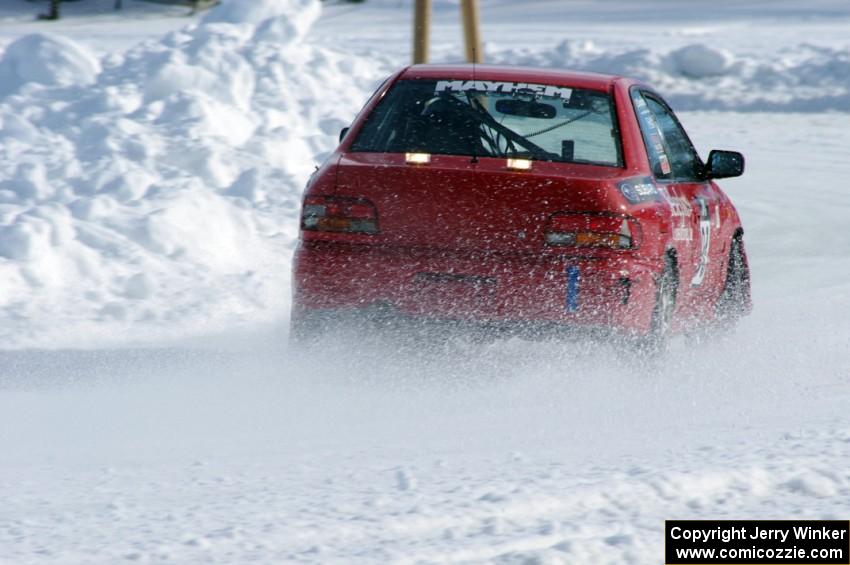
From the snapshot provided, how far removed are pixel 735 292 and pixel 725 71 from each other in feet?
57.3

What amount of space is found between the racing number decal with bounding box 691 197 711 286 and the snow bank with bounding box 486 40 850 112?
49.8 feet

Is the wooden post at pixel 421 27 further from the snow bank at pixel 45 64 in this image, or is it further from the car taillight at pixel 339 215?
the car taillight at pixel 339 215

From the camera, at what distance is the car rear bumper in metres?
6.19

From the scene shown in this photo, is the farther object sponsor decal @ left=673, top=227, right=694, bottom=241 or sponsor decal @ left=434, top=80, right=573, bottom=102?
sponsor decal @ left=434, top=80, right=573, bottom=102

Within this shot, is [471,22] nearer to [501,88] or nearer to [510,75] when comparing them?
[510,75]

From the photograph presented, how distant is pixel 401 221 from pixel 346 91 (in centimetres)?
1004

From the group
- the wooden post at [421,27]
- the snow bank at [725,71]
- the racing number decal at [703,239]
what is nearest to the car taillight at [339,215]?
the racing number decal at [703,239]

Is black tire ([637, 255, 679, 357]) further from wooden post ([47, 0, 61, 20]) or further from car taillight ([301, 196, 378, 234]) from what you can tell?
wooden post ([47, 0, 61, 20])

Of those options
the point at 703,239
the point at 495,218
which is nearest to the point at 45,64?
the point at 703,239

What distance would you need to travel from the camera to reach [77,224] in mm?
9797

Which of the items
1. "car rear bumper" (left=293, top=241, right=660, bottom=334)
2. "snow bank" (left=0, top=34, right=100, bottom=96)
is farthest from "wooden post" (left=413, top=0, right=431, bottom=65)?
"car rear bumper" (left=293, top=241, right=660, bottom=334)

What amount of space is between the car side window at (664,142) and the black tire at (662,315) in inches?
18.7

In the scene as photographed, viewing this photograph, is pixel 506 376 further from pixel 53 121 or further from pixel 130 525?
pixel 53 121

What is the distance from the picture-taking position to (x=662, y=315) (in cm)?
658
